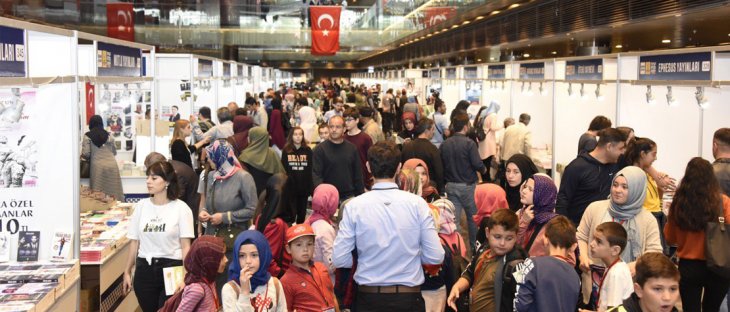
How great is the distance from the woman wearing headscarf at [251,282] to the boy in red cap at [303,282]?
219 millimetres

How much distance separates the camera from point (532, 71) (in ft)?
40.1

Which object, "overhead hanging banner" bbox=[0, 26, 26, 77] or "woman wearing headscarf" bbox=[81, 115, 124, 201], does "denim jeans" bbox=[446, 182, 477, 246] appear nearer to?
"woman wearing headscarf" bbox=[81, 115, 124, 201]

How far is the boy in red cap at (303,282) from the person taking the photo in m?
4.50

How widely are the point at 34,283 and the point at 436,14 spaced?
2073 cm

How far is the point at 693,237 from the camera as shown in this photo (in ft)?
18.0

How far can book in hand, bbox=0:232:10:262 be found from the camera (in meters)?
5.38

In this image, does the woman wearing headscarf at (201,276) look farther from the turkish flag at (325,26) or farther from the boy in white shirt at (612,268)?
the turkish flag at (325,26)

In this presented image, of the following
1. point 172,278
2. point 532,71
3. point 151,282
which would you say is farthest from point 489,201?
point 532,71

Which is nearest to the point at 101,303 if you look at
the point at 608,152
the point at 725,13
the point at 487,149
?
the point at 608,152

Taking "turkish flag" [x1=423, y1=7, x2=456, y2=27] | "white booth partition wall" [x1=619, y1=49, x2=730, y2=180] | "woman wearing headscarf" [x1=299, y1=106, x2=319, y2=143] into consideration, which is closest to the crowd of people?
"white booth partition wall" [x1=619, y1=49, x2=730, y2=180]

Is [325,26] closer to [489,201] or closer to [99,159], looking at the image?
[99,159]

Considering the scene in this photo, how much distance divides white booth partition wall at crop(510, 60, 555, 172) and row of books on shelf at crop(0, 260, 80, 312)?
737 cm

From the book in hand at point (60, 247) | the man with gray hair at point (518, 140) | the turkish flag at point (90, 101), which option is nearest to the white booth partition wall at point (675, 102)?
the man with gray hair at point (518, 140)

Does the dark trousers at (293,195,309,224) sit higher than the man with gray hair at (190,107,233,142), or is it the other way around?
the man with gray hair at (190,107,233,142)
